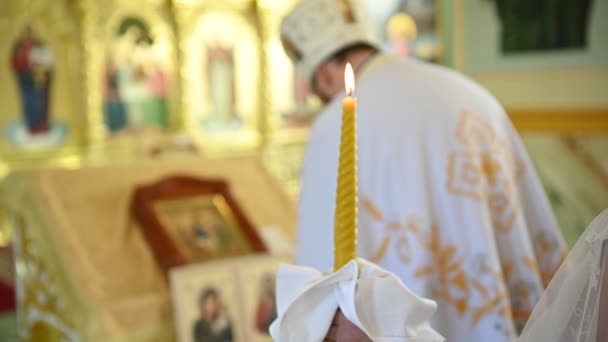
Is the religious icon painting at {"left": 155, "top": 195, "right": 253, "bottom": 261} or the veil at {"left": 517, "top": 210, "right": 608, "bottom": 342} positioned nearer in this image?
the veil at {"left": 517, "top": 210, "right": 608, "bottom": 342}

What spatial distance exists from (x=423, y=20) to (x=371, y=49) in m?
5.38

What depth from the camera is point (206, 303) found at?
2729mm

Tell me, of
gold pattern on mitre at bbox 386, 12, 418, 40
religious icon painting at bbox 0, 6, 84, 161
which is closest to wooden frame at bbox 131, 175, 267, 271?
religious icon painting at bbox 0, 6, 84, 161

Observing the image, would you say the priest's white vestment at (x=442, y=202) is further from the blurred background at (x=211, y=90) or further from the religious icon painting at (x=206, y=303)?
the blurred background at (x=211, y=90)

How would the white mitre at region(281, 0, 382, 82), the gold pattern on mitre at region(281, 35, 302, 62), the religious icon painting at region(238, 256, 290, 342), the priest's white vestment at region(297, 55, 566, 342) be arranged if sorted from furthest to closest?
the religious icon painting at region(238, 256, 290, 342), the gold pattern on mitre at region(281, 35, 302, 62), the white mitre at region(281, 0, 382, 82), the priest's white vestment at region(297, 55, 566, 342)

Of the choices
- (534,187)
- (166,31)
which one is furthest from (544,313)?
(166,31)

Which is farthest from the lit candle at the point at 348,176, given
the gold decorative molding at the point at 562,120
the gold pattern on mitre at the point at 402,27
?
the gold pattern on mitre at the point at 402,27

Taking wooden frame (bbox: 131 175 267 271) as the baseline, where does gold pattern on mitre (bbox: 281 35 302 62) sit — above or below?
above

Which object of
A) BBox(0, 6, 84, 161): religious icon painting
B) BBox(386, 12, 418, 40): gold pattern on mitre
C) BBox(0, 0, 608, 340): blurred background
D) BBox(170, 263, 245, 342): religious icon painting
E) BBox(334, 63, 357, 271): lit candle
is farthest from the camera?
BBox(386, 12, 418, 40): gold pattern on mitre

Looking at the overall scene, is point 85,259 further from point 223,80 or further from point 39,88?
→ point 223,80

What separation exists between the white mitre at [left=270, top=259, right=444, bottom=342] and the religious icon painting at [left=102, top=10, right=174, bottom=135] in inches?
215

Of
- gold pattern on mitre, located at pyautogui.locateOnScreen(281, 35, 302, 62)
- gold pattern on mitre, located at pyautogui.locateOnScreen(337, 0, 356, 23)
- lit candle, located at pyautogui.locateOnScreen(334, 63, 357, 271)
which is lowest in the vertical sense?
lit candle, located at pyautogui.locateOnScreen(334, 63, 357, 271)

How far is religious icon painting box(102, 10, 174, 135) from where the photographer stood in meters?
6.03

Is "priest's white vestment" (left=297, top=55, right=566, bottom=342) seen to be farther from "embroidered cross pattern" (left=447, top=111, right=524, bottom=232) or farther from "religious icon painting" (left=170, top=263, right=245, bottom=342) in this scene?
"religious icon painting" (left=170, top=263, right=245, bottom=342)
